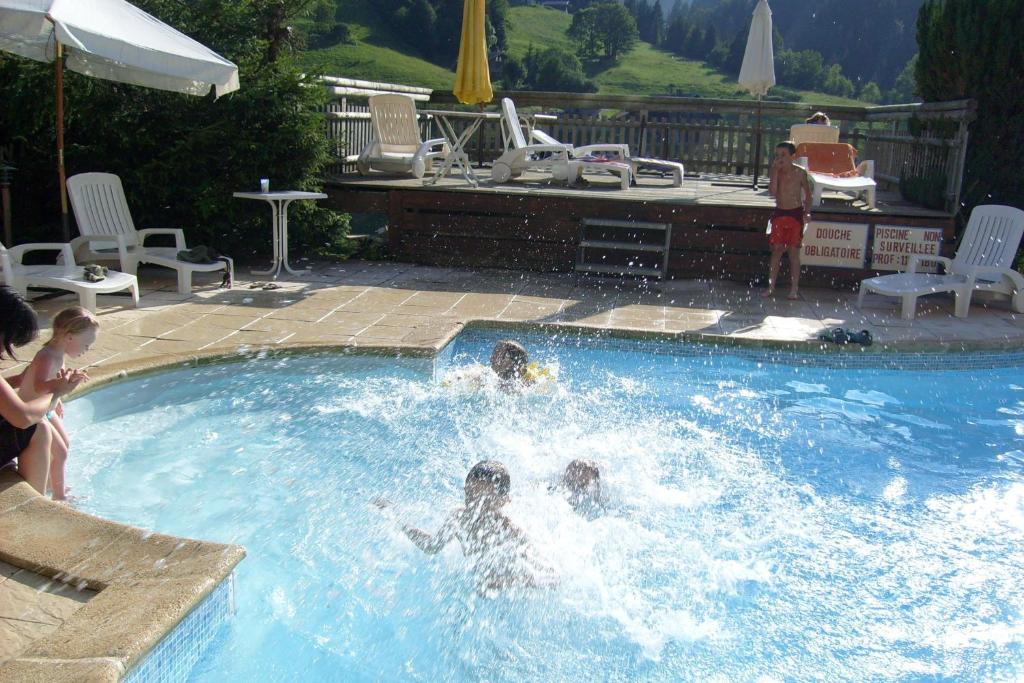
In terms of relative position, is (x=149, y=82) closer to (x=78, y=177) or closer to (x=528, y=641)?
(x=78, y=177)

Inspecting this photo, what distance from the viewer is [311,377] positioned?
6.27 meters

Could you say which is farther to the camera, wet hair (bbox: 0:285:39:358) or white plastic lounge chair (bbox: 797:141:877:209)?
white plastic lounge chair (bbox: 797:141:877:209)

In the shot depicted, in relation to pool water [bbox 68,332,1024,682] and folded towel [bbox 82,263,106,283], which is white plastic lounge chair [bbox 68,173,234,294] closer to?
→ folded towel [bbox 82,263,106,283]

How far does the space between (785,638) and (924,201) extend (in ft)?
25.6

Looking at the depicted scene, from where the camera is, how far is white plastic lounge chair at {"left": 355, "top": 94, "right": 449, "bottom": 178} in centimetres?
1096

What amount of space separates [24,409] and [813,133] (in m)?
A: 10.2

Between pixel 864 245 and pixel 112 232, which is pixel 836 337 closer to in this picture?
pixel 864 245

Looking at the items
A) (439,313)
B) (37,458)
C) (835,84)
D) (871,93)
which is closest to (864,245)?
(439,313)

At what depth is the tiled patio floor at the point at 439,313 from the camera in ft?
21.5

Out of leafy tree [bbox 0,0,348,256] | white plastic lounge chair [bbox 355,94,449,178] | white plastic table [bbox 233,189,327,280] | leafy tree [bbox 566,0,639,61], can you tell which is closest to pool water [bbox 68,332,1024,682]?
white plastic table [bbox 233,189,327,280]

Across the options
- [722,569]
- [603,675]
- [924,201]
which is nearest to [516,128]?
[924,201]

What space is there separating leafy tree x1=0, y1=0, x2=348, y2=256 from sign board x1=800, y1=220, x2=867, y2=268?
200 inches

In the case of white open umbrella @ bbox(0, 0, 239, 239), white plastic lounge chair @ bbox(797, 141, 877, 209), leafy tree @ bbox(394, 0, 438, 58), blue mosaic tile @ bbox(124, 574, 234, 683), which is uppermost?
leafy tree @ bbox(394, 0, 438, 58)

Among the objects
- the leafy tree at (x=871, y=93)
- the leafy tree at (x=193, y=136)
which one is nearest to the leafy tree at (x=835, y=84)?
the leafy tree at (x=871, y=93)
